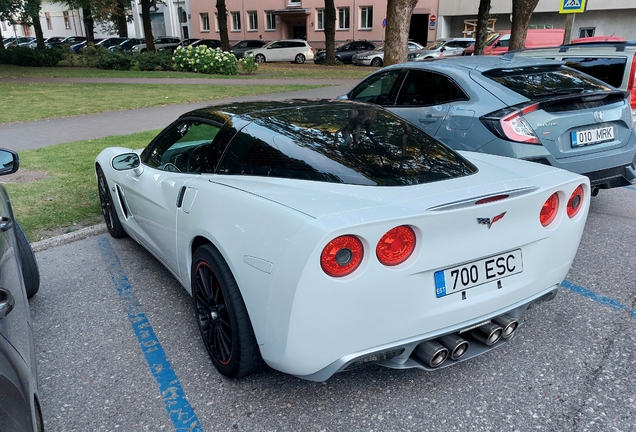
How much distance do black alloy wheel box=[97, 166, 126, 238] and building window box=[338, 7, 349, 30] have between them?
4125cm

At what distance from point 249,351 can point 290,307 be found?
21.1 inches

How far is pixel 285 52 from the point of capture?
112 ft

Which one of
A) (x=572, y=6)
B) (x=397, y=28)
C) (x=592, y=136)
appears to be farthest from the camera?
(x=397, y=28)

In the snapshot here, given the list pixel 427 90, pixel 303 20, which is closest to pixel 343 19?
pixel 303 20

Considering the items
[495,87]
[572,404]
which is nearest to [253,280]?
[572,404]

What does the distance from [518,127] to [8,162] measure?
12.4 ft

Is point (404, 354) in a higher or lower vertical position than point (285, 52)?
higher

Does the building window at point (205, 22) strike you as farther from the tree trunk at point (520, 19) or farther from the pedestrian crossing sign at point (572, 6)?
the pedestrian crossing sign at point (572, 6)

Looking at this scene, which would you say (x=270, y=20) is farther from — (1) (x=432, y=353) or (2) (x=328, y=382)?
(1) (x=432, y=353)

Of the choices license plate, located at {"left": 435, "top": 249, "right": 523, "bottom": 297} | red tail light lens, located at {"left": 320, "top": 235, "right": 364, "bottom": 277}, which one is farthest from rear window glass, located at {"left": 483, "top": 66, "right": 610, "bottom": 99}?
red tail light lens, located at {"left": 320, "top": 235, "right": 364, "bottom": 277}

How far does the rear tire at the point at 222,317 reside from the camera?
96.5 inches

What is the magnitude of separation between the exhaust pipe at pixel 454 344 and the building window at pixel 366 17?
42.4 m

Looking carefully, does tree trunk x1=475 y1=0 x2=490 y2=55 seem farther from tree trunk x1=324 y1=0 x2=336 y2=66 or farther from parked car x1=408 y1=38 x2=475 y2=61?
tree trunk x1=324 y1=0 x2=336 y2=66

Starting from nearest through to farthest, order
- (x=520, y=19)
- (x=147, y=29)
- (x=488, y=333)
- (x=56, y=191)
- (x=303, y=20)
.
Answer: (x=488, y=333) < (x=56, y=191) < (x=520, y=19) < (x=147, y=29) < (x=303, y=20)
